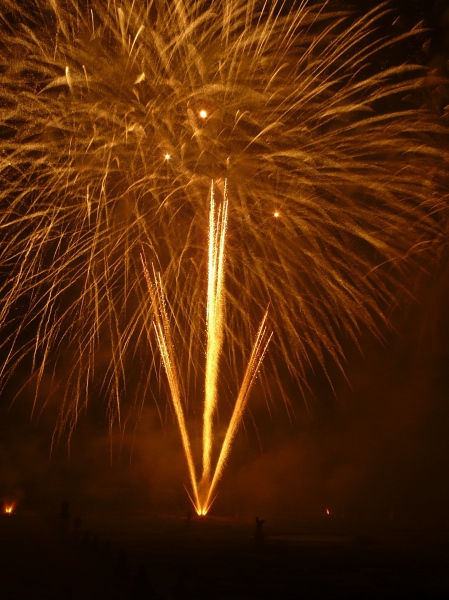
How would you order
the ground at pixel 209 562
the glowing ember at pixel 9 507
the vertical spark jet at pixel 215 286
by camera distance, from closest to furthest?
the ground at pixel 209 562
the vertical spark jet at pixel 215 286
the glowing ember at pixel 9 507

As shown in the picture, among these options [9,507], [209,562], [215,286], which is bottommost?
[209,562]

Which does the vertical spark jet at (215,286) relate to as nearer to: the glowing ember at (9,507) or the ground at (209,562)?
the ground at (209,562)

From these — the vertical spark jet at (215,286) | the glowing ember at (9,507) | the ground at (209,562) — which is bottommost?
the ground at (209,562)

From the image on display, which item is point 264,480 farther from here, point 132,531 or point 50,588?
point 50,588

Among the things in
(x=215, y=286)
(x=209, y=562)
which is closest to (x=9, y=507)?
(x=209, y=562)

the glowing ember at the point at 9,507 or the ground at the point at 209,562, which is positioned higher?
the glowing ember at the point at 9,507

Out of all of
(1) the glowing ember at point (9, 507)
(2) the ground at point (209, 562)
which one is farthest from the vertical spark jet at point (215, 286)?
(1) the glowing ember at point (9, 507)

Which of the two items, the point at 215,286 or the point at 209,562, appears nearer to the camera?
the point at 209,562

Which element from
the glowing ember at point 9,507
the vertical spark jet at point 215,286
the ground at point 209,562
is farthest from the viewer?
the glowing ember at point 9,507

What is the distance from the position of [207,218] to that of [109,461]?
30.8 feet

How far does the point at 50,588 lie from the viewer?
21.4 ft

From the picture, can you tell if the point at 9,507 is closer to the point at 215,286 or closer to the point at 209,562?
the point at 209,562

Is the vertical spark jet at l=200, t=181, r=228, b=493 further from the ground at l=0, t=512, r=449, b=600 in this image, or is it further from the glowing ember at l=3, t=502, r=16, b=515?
the glowing ember at l=3, t=502, r=16, b=515

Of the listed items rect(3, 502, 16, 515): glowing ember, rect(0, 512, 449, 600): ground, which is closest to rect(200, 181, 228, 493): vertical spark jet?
rect(0, 512, 449, 600): ground
